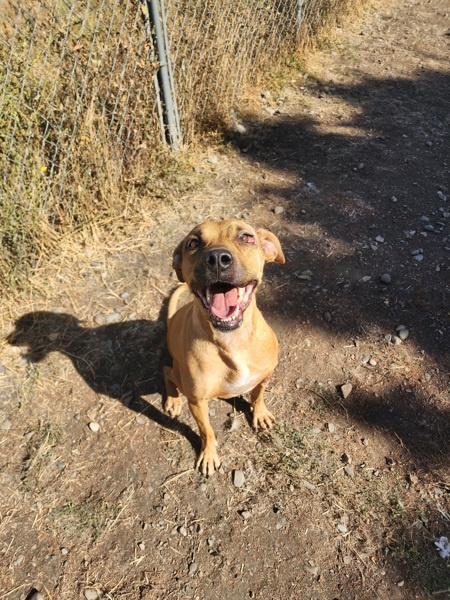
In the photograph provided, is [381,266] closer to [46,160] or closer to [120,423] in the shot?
[120,423]

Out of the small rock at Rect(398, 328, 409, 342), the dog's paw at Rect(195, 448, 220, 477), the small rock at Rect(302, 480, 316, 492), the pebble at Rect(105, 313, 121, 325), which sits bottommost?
the small rock at Rect(302, 480, 316, 492)

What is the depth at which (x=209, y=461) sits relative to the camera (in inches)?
121

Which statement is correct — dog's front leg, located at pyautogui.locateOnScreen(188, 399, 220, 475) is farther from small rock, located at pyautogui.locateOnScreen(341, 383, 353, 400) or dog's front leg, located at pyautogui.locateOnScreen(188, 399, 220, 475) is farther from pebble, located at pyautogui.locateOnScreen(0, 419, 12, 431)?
pebble, located at pyautogui.locateOnScreen(0, 419, 12, 431)

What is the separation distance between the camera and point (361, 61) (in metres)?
7.38

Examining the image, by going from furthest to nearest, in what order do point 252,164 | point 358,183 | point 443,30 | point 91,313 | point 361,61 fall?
point 443,30
point 361,61
point 252,164
point 358,183
point 91,313

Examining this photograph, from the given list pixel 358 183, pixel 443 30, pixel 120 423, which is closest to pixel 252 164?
pixel 358 183

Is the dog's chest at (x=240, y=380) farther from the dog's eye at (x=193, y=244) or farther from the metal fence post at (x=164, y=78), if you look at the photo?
the metal fence post at (x=164, y=78)

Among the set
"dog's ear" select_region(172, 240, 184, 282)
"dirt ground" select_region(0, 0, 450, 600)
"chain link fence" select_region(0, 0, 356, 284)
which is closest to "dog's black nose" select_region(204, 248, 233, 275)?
"dog's ear" select_region(172, 240, 184, 282)

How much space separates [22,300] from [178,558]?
108 inches

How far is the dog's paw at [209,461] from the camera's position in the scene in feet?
10.1

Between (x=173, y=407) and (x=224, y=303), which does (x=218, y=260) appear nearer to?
(x=224, y=303)

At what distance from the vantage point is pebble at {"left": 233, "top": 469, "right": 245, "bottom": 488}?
303 centimetres

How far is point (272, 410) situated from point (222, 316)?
1.31 meters

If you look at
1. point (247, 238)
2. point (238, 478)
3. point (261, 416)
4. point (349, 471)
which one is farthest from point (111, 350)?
point (349, 471)
